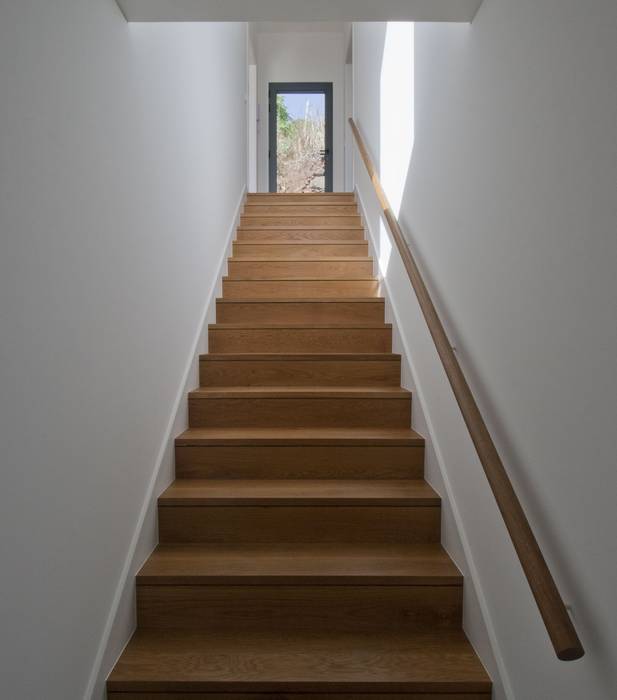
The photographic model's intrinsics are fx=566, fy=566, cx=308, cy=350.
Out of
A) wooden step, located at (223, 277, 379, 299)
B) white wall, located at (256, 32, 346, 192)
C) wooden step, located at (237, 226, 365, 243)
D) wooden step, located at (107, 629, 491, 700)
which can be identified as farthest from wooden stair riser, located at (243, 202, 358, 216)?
wooden step, located at (107, 629, 491, 700)

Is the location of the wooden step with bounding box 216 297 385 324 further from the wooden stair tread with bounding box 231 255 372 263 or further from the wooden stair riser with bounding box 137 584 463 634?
the wooden stair riser with bounding box 137 584 463 634

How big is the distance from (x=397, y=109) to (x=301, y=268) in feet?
3.85

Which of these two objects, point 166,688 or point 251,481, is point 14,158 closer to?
point 166,688

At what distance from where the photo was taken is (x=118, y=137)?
63.6 inches

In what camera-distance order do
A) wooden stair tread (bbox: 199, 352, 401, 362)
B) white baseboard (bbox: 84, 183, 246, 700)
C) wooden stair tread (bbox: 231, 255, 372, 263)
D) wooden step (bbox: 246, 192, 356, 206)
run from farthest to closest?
wooden step (bbox: 246, 192, 356, 206) < wooden stair tread (bbox: 231, 255, 372, 263) < wooden stair tread (bbox: 199, 352, 401, 362) < white baseboard (bbox: 84, 183, 246, 700)

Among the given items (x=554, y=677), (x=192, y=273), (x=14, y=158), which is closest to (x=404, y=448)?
(x=554, y=677)

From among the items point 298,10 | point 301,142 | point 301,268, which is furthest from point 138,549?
point 301,142

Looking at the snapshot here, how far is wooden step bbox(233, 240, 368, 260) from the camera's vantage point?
3.96 m

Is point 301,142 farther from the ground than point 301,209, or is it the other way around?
point 301,142

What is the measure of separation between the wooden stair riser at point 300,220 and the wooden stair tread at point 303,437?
2450 mm

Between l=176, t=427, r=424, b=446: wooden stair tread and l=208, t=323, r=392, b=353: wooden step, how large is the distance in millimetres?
688

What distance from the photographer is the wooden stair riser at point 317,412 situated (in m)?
2.50

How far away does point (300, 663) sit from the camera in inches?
61.7

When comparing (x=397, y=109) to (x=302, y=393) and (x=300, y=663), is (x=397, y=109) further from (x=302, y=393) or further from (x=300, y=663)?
(x=300, y=663)
